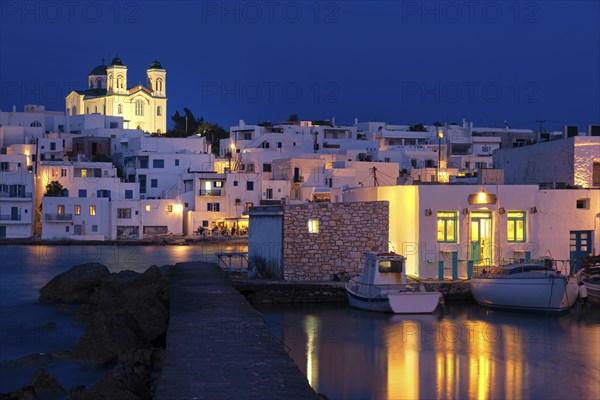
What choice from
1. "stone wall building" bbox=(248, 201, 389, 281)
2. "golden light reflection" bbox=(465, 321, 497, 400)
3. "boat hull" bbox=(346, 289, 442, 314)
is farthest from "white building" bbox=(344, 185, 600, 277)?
"golden light reflection" bbox=(465, 321, 497, 400)

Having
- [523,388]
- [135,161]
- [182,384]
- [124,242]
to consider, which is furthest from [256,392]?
[135,161]

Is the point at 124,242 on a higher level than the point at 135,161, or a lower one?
lower

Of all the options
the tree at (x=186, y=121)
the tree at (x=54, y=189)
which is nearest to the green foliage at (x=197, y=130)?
the tree at (x=186, y=121)

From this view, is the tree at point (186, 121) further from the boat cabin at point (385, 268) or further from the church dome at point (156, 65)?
the boat cabin at point (385, 268)

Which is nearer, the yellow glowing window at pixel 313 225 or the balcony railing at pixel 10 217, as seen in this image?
the yellow glowing window at pixel 313 225

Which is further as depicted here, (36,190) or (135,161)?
(135,161)

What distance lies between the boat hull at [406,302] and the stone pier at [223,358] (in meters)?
5.67

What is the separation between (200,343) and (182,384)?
9.85 feet

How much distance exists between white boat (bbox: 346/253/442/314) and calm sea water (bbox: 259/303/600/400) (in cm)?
28

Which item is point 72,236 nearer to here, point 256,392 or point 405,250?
point 405,250

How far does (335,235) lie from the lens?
2795cm

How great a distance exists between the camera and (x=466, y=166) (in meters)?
73.4

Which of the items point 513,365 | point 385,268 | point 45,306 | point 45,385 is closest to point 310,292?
point 385,268

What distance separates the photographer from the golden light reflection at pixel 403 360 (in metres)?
18.0
